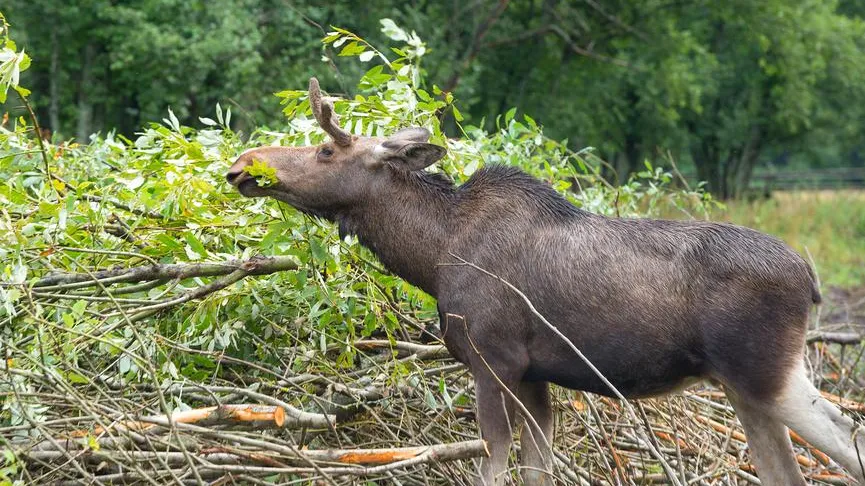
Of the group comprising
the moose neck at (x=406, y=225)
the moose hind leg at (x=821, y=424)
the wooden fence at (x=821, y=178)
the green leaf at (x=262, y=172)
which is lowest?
the wooden fence at (x=821, y=178)

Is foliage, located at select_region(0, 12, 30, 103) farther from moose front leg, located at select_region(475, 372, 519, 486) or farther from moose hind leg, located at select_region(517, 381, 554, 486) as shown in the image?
moose hind leg, located at select_region(517, 381, 554, 486)

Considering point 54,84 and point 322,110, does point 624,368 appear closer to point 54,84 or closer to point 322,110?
point 322,110

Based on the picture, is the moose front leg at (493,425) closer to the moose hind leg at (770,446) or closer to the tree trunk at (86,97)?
the moose hind leg at (770,446)

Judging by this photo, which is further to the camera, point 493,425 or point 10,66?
point 493,425

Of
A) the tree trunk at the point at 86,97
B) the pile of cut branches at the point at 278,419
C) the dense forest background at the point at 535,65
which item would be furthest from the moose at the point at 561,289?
the tree trunk at the point at 86,97

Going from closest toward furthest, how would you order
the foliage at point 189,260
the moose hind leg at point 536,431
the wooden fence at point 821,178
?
1. the foliage at point 189,260
2. the moose hind leg at point 536,431
3. the wooden fence at point 821,178

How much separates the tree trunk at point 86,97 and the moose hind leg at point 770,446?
16.2 metres

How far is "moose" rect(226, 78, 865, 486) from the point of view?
4.75 metres

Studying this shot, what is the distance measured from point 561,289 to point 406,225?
854 millimetres

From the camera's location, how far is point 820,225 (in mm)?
22375

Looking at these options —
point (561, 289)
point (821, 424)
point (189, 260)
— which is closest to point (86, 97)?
point (189, 260)

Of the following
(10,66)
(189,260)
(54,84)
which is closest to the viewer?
(10,66)

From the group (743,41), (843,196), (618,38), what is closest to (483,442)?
(843,196)

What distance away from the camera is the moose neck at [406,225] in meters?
5.33
